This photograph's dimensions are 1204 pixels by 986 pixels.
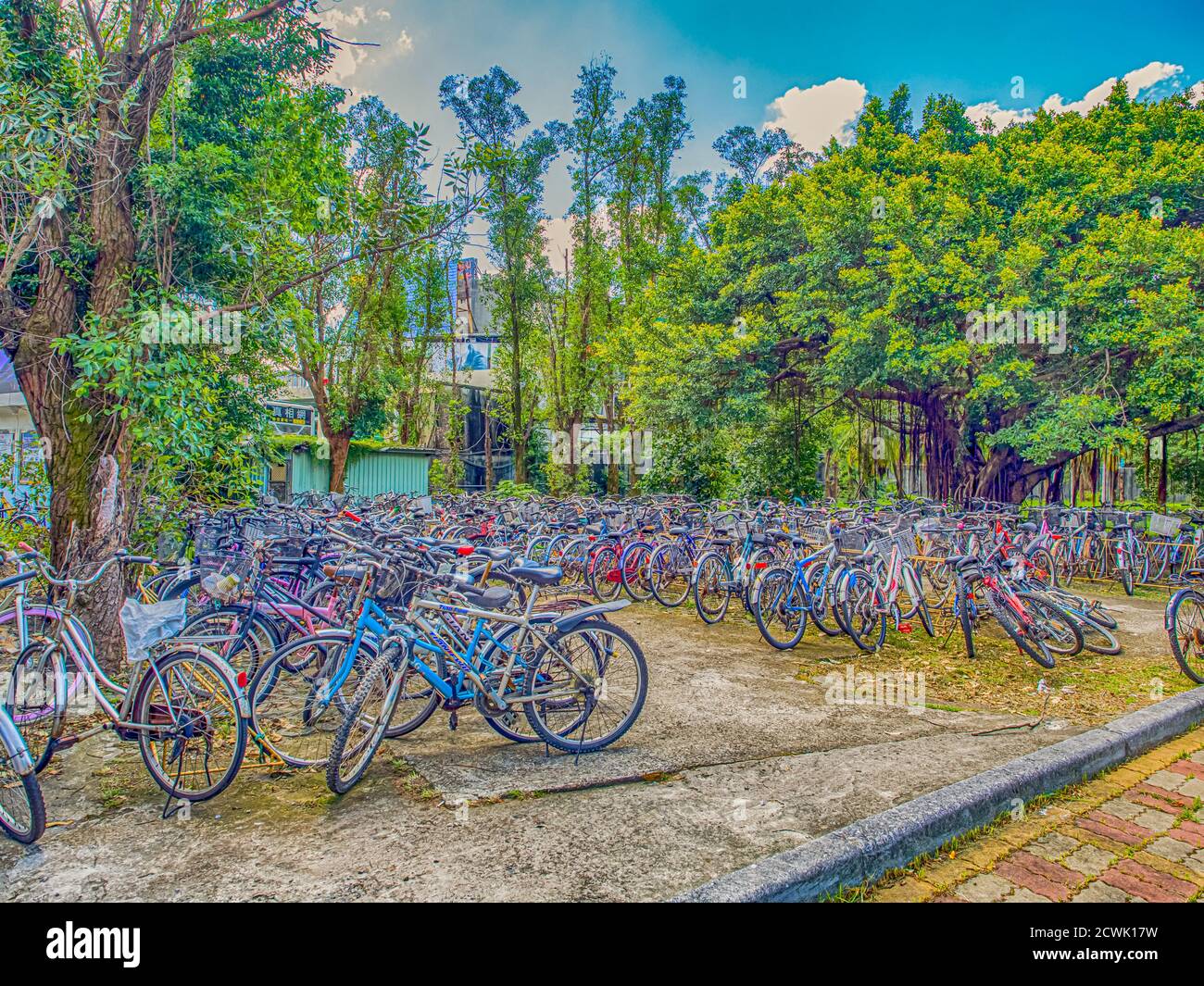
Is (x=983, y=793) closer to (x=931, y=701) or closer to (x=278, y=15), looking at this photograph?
(x=931, y=701)

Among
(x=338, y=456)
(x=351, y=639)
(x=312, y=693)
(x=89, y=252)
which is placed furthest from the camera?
(x=338, y=456)

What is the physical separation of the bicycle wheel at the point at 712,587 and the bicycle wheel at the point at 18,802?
5.48 metres

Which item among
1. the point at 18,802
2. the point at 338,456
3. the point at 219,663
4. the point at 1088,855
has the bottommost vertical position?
the point at 1088,855

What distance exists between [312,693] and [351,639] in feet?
1.34

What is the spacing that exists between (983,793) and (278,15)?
690 centimetres

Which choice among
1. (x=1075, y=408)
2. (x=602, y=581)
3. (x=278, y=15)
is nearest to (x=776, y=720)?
(x=602, y=581)

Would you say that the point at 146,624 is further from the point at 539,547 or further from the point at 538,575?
the point at 539,547

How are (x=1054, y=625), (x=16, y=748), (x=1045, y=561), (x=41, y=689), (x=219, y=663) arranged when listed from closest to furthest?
1. (x=16, y=748)
2. (x=219, y=663)
3. (x=41, y=689)
4. (x=1054, y=625)
5. (x=1045, y=561)

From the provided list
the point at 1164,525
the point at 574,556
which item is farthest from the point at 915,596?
the point at 1164,525

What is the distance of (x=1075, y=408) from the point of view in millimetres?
10477

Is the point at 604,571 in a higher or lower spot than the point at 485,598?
lower

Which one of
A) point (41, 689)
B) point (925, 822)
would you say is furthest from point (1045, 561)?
point (41, 689)

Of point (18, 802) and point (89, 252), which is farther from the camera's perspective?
point (89, 252)

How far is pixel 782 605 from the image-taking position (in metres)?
A: 6.19
